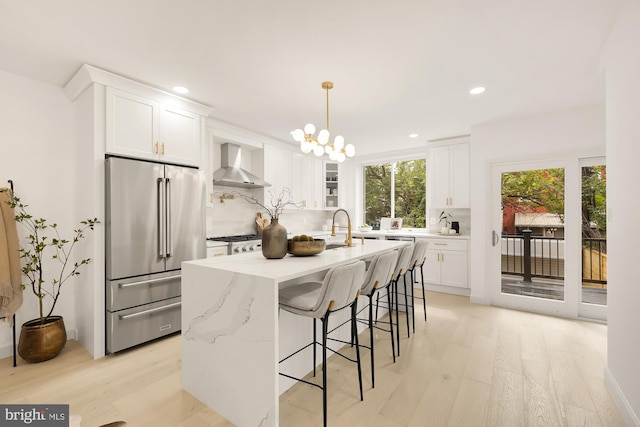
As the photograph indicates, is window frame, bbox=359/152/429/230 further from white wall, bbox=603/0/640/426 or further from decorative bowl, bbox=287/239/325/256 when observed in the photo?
decorative bowl, bbox=287/239/325/256

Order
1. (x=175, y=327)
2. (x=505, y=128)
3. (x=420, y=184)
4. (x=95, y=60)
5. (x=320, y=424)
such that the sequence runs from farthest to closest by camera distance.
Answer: (x=420, y=184) → (x=505, y=128) → (x=175, y=327) → (x=95, y=60) → (x=320, y=424)

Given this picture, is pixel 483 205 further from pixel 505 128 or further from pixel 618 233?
pixel 618 233

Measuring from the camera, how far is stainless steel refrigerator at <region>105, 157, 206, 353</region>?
268cm

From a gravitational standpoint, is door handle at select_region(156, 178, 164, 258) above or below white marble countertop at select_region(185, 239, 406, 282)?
above

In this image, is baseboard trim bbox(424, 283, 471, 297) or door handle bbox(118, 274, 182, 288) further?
baseboard trim bbox(424, 283, 471, 297)

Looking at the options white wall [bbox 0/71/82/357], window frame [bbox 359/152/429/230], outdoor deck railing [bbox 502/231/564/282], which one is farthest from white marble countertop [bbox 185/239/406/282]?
window frame [bbox 359/152/429/230]

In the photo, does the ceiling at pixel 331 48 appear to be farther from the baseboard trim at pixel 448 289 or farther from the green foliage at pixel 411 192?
the baseboard trim at pixel 448 289

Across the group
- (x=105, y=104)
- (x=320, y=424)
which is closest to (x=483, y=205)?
(x=320, y=424)

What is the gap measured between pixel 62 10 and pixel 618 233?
3.90 meters

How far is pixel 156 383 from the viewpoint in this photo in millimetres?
2234

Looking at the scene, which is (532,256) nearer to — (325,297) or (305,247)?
(305,247)

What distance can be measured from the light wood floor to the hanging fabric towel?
52 cm

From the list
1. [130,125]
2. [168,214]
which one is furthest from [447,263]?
[130,125]

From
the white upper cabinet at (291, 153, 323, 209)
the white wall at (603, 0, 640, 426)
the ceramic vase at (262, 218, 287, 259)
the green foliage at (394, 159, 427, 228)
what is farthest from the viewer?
the green foliage at (394, 159, 427, 228)
